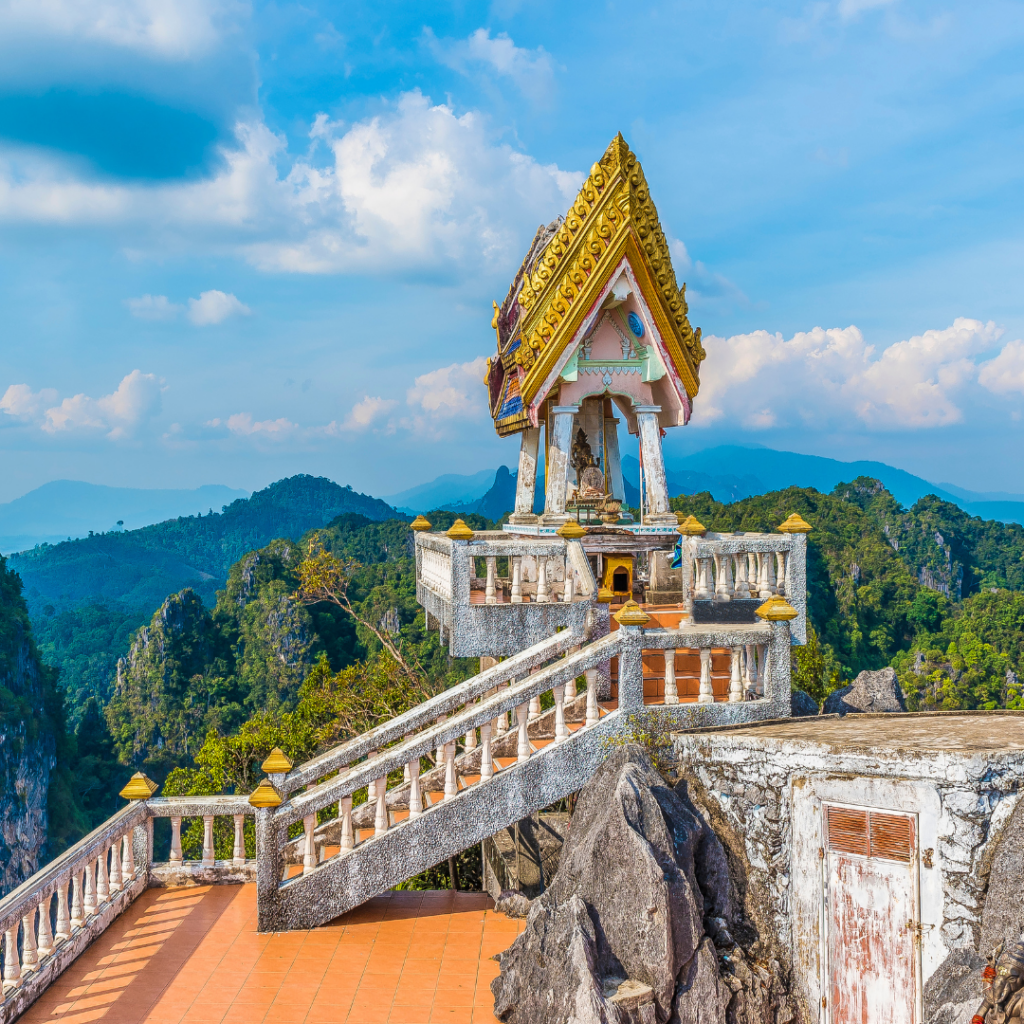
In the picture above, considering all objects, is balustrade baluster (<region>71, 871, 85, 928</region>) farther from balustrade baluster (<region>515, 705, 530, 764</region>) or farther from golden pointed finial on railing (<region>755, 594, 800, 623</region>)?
golden pointed finial on railing (<region>755, 594, 800, 623</region>)

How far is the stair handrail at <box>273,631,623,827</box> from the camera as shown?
923 centimetres

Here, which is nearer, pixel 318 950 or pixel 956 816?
pixel 956 816

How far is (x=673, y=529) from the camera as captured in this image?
43.7 ft

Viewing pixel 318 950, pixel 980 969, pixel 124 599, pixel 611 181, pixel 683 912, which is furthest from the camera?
pixel 124 599

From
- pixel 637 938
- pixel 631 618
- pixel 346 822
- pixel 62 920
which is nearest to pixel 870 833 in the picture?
pixel 637 938

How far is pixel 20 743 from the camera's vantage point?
5278 cm

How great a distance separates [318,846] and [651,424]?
743cm

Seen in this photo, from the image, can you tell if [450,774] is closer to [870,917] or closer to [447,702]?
[447,702]

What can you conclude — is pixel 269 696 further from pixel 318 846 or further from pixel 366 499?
pixel 366 499

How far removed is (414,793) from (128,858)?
140 inches

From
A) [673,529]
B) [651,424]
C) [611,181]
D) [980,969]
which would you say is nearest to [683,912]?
[980,969]

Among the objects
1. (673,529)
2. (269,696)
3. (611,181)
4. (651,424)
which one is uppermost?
(611,181)

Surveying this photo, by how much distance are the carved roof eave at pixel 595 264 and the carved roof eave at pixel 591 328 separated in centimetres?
3

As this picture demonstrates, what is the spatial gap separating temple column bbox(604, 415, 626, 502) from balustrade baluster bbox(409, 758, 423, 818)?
269 inches
